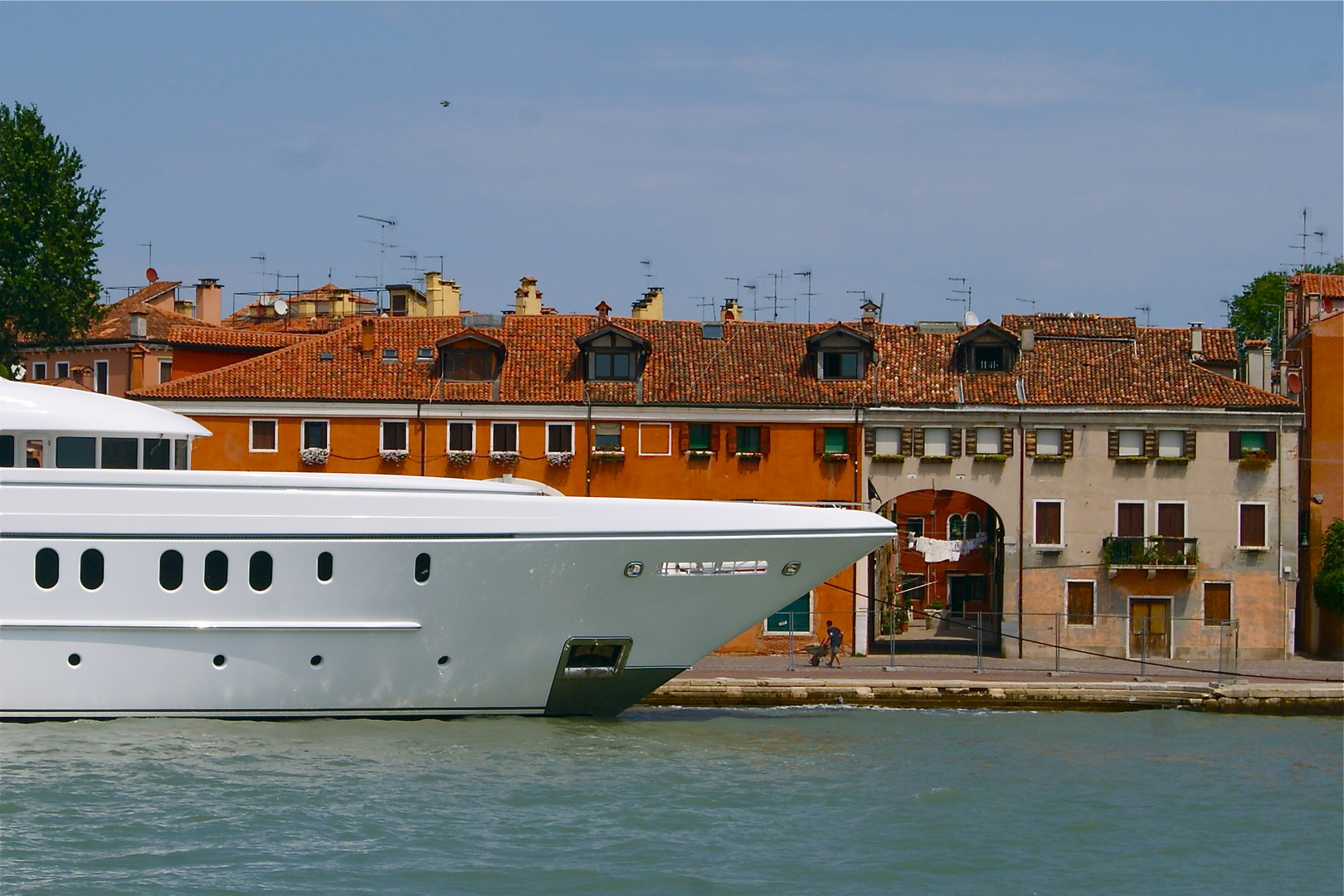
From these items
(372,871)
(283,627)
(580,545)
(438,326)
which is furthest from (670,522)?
(438,326)

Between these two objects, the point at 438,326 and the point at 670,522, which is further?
the point at 438,326

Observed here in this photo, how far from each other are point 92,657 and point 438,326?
19.5m

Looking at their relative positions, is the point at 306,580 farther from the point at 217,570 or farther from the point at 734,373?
the point at 734,373

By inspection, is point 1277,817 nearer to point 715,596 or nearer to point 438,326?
point 715,596

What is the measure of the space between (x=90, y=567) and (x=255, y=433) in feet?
50.8

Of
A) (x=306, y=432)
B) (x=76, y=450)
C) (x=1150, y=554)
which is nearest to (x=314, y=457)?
(x=306, y=432)

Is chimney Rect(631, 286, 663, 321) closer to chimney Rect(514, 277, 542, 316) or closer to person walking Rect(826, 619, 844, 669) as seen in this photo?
chimney Rect(514, 277, 542, 316)

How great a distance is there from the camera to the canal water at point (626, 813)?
18734mm

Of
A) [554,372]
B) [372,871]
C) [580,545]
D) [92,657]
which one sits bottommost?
[372,871]

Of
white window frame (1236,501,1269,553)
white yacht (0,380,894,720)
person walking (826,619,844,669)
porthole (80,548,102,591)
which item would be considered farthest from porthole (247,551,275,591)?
white window frame (1236,501,1269,553)

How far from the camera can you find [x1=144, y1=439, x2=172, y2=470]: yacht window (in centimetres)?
2484

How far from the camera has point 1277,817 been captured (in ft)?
75.3

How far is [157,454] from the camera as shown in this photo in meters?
24.9

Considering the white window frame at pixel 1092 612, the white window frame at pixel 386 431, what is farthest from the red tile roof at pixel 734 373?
the white window frame at pixel 1092 612
